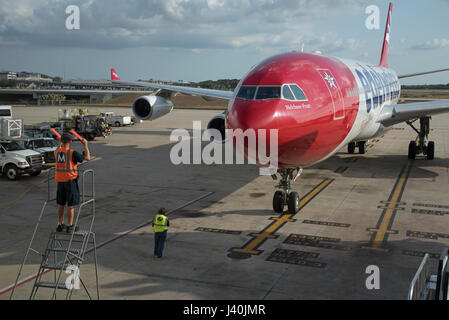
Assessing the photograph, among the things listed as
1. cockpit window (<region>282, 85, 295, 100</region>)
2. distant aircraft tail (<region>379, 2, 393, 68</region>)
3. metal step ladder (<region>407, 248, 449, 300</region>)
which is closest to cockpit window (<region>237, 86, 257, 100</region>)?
cockpit window (<region>282, 85, 295, 100</region>)

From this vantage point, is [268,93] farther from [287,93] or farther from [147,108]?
[147,108]

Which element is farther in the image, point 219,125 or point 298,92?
point 219,125

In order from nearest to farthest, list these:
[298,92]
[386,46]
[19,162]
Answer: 1. [298,92]
2. [19,162]
3. [386,46]

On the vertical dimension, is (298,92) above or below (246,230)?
above

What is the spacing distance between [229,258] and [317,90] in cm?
518

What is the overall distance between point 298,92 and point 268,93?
85 centimetres

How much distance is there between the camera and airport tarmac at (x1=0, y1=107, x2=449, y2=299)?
933cm

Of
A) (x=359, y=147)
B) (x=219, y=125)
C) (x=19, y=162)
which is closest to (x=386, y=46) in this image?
(x=359, y=147)

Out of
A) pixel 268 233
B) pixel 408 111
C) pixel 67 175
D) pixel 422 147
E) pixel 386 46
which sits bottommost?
pixel 268 233

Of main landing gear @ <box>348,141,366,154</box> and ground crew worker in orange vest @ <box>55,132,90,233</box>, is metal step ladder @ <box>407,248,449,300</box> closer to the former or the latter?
ground crew worker in orange vest @ <box>55,132,90,233</box>

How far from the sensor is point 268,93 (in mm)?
11586

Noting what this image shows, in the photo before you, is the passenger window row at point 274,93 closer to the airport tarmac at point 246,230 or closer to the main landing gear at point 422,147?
the airport tarmac at point 246,230

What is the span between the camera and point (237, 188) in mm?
18406

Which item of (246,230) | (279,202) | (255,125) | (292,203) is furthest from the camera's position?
(279,202)
